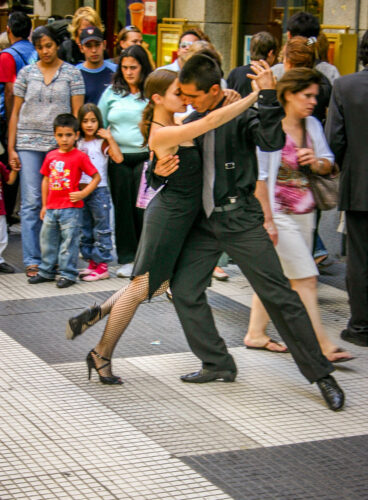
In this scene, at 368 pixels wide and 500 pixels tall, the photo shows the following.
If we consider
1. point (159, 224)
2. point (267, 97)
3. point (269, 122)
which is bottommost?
point (159, 224)

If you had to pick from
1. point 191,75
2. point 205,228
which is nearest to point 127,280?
point 205,228

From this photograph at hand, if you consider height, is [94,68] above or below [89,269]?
above

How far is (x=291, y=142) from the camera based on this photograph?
618cm

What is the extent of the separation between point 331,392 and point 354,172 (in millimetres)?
1827

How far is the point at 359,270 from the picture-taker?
6766 millimetres

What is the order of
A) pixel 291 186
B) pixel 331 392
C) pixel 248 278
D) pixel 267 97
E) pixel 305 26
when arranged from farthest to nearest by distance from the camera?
1. pixel 305 26
2. pixel 291 186
3. pixel 248 278
4. pixel 331 392
5. pixel 267 97

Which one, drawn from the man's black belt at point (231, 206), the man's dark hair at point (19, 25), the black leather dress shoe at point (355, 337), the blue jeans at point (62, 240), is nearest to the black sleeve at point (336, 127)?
the black leather dress shoe at point (355, 337)

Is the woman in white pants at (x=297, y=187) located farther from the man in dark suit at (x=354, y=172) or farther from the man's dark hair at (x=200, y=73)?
the man's dark hair at (x=200, y=73)

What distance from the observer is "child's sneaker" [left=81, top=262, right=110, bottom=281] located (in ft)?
27.7

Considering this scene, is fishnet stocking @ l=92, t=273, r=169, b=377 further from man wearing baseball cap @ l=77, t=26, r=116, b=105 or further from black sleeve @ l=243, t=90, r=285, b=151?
man wearing baseball cap @ l=77, t=26, r=116, b=105

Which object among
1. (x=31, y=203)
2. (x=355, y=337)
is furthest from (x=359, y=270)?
(x=31, y=203)

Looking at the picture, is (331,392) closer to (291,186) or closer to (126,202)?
(291,186)

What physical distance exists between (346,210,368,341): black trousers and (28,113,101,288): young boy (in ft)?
7.86

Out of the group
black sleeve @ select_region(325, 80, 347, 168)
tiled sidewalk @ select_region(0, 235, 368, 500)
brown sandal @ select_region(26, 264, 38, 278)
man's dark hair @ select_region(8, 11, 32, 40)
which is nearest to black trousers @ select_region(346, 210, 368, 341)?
tiled sidewalk @ select_region(0, 235, 368, 500)
